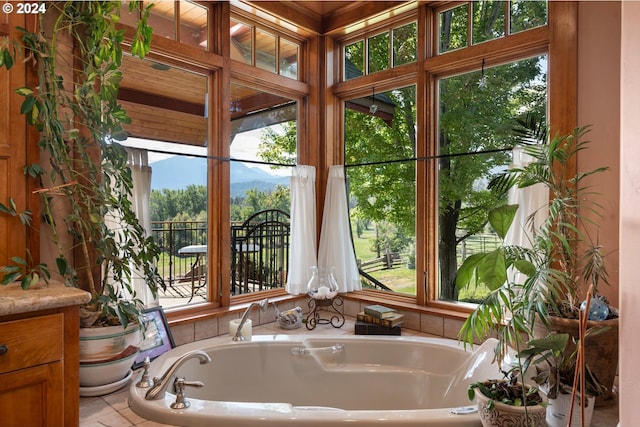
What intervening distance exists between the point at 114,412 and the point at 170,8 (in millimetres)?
2266

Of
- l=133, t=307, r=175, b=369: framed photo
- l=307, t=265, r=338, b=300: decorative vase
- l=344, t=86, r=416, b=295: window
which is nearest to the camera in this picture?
l=133, t=307, r=175, b=369: framed photo

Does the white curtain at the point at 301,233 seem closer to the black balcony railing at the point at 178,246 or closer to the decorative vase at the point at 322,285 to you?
the decorative vase at the point at 322,285

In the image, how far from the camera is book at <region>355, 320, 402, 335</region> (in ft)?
8.47

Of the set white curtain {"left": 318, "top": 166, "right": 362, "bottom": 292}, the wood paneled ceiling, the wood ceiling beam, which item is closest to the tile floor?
the wood paneled ceiling

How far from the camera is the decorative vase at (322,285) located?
9.22 feet

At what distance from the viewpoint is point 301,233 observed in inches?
121

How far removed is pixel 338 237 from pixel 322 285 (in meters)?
0.41

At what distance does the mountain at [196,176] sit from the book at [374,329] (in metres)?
1.24

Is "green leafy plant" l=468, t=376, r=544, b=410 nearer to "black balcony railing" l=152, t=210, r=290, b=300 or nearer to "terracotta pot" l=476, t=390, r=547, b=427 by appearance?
"terracotta pot" l=476, t=390, r=547, b=427

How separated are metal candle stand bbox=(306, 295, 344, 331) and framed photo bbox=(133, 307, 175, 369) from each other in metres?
0.95

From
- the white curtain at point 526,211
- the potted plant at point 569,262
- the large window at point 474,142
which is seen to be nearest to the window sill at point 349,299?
the large window at point 474,142

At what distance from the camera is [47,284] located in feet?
4.89

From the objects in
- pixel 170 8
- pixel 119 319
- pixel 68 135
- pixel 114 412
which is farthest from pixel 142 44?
pixel 114 412

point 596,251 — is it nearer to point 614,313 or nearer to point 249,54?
point 614,313
